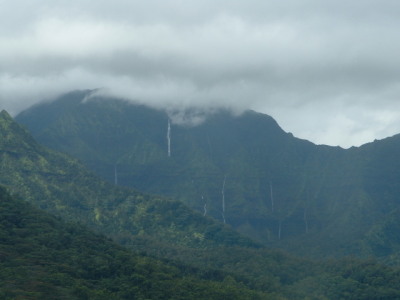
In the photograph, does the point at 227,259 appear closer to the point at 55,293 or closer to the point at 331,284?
the point at 331,284

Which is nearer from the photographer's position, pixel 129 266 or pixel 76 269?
pixel 76 269

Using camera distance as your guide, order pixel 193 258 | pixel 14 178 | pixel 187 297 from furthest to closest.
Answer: pixel 14 178, pixel 193 258, pixel 187 297

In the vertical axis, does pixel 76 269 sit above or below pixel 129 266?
above

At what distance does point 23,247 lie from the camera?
11912 centimetres

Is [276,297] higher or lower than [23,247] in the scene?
lower

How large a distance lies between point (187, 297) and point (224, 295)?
9101 millimetres

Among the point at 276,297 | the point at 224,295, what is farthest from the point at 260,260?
the point at 224,295

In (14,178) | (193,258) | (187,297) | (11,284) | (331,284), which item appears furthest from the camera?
(14,178)

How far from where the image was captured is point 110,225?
199 m

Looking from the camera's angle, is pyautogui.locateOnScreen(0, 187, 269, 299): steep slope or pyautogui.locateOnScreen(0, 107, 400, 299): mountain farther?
pyautogui.locateOnScreen(0, 107, 400, 299): mountain

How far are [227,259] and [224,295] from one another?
5535 cm

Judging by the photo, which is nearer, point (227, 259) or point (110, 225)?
point (227, 259)

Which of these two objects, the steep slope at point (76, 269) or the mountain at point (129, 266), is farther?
the mountain at point (129, 266)

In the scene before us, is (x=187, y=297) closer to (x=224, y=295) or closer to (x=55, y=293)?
(x=224, y=295)
